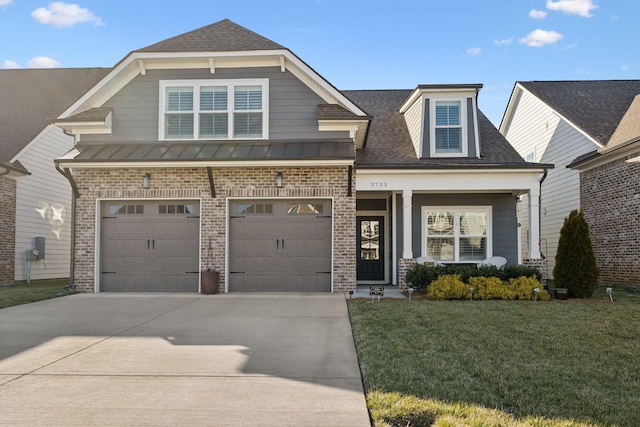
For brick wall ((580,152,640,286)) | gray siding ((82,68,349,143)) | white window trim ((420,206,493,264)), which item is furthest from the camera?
white window trim ((420,206,493,264))

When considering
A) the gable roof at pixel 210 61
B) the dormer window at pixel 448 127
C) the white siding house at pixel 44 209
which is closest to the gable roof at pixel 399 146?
the dormer window at pixel 448 127

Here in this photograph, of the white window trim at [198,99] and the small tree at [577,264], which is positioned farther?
the white window trim at [198,99]

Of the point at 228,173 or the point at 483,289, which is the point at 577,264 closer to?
the point at 483,289

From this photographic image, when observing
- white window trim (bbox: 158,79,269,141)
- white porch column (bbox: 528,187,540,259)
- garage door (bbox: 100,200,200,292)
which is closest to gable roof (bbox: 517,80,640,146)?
white porch column (bbox: 528,187,540,259)

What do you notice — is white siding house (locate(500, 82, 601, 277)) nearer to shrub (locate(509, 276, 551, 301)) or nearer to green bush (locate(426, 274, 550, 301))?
shrub (locate(509, 276, 551, 301))

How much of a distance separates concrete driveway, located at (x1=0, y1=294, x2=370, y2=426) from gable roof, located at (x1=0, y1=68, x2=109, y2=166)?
9.57 m

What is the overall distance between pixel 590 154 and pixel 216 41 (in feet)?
36.4

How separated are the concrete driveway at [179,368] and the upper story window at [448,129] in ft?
21.3

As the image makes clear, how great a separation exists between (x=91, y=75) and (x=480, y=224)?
649 inches

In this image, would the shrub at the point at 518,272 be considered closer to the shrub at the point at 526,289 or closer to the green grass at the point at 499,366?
the shrub at the point at 526,289

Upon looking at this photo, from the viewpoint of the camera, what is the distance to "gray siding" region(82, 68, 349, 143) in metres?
13.3

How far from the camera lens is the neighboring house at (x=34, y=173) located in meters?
16.1

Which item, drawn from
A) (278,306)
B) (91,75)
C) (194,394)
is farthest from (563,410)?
(91,75)

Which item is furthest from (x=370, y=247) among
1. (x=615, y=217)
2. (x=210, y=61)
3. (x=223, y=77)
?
(x=210, y=61)
